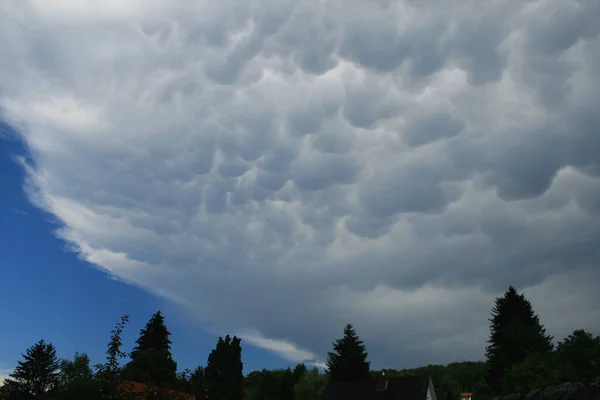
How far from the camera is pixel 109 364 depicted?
13.7m

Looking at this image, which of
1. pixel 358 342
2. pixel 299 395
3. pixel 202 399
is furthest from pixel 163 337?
pixel 202 399

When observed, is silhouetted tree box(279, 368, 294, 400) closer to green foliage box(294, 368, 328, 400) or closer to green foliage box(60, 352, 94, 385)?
green foliage box(294, 368, 328, 400)

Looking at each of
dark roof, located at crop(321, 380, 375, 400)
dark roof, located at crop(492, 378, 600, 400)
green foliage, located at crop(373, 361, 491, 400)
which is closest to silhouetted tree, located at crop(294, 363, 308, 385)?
green foliage, located at crop(373, 361, 491, 400)

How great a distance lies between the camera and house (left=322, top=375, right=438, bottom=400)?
6384 centimetres

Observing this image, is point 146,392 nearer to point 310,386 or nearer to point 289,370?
point 310,386

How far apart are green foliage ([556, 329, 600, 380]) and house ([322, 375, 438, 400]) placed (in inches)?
689

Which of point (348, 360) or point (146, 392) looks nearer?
point (146, 392)

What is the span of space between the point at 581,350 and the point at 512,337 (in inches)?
375

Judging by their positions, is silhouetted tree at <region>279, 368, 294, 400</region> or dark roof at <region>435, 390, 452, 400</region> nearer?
dark roof at <region>435, 390, 452, 400</region>

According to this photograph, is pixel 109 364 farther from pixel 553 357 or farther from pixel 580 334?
pixel 580 334

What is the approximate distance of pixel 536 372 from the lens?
181ft

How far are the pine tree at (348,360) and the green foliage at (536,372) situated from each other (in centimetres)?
3944

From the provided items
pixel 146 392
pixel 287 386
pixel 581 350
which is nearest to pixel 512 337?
pixel 581 350

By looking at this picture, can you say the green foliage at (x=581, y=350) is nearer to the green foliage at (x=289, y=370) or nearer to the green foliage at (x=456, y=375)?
the green foliage at (x=289, y=370)
